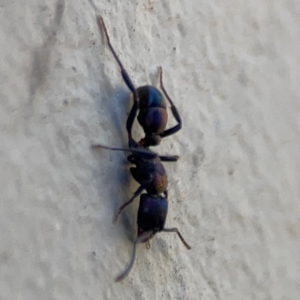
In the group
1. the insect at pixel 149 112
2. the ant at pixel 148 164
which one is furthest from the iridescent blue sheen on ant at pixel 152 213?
the insect at pixel 149 112

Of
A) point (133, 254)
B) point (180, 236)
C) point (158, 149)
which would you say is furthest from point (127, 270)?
point (158, 149)

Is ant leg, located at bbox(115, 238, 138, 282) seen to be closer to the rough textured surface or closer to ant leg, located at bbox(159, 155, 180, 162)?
the rough textured surface

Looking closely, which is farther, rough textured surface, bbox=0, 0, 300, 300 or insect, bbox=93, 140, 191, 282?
insect, bbox=93, 140, 191, 282

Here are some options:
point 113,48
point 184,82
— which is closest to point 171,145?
point 184,82

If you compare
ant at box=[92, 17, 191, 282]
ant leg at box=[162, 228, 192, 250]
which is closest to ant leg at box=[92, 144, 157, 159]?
ant at box=[92, 17, 191, 282]

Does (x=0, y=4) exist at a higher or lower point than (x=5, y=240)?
higher

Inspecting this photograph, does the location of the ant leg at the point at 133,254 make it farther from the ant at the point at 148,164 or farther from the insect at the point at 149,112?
the insect at the point at 149,112

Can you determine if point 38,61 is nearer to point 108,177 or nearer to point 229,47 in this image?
point 108,177

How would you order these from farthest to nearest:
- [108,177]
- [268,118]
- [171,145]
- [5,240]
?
[268,118]
[171,145]
[108,177]
[5,240]
